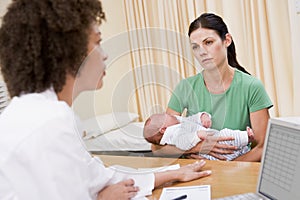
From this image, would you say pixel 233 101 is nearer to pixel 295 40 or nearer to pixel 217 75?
pixel 217 75

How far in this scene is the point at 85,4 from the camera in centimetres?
79

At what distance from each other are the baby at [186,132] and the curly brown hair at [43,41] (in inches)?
18.3

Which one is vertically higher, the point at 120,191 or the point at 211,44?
the point at 211,44

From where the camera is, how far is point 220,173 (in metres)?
1.10

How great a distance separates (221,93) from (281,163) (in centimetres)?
72

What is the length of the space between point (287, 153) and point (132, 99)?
434mm

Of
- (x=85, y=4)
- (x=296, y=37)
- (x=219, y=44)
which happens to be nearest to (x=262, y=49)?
(x=296, y=37)

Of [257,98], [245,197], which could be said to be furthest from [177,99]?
[245,197]

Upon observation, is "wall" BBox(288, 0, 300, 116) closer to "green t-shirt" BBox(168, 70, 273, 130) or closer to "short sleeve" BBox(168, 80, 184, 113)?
"green t-shirt" BBox(168, 70, 273, 130)

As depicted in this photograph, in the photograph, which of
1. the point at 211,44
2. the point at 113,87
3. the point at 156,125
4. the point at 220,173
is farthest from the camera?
the point at 211,44

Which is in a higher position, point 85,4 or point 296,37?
point 85,4

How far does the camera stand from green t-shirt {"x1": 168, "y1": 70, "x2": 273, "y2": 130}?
140cm

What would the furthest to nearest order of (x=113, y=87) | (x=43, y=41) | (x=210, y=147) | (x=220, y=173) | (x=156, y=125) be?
1. (x=210, y=147)
2. (x=156, y=125)
3. (x=220, y=173)
4. (x=113, y=87)
5. (x=43, y=41)

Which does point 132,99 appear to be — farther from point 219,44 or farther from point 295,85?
point 295,85
